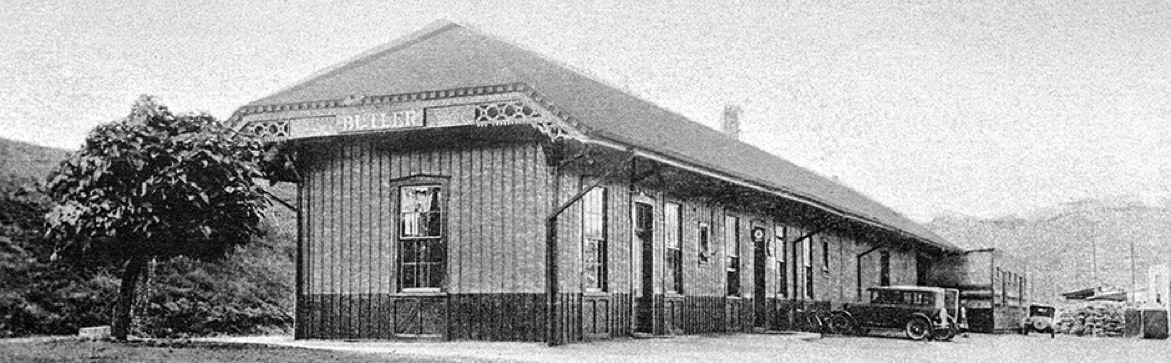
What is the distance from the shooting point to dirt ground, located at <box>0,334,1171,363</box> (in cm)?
1223

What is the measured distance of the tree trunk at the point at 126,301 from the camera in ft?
46.7

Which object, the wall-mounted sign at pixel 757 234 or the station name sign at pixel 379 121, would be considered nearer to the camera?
the station name sign at pixel 379 121

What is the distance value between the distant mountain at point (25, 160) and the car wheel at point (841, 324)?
14.0 meters

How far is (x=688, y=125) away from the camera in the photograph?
27.9m

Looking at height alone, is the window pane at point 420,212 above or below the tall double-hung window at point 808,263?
above

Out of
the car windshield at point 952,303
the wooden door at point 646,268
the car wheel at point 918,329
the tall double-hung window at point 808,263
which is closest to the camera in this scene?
the wooden door at point 646,268

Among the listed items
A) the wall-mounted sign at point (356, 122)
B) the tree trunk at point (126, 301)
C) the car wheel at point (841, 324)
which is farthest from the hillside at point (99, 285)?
the car wheel at point (841, 324)

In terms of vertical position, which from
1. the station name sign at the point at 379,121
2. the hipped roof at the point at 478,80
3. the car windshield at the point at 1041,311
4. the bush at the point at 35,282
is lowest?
the car windshield at the point at 1041,311

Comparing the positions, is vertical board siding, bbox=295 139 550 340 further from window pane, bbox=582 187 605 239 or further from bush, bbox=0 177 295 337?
bush, bbox=0 177 295 337

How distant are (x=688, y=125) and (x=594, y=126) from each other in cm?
1219

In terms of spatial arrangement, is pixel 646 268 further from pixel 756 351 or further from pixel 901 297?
pixel 901 297

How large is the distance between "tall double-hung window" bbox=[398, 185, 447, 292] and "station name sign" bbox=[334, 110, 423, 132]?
110 cm

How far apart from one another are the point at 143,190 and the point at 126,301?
60.9 inches

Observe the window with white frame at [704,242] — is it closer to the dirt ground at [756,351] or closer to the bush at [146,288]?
the dirt ground at [756,351]
